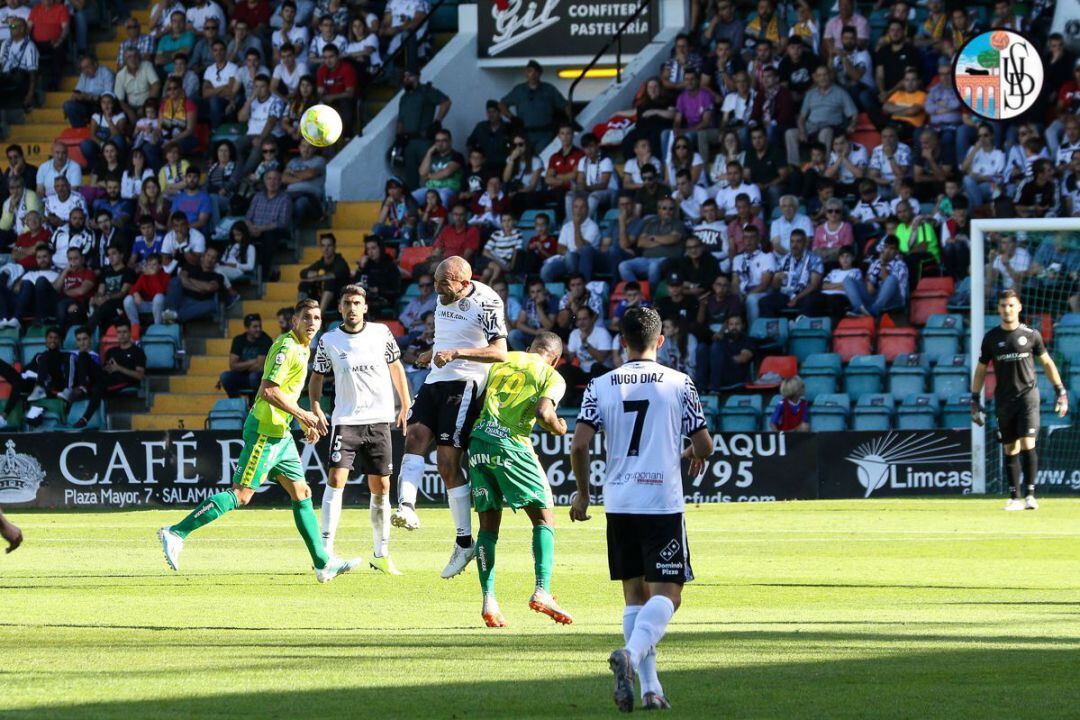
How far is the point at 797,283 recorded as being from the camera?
76.8ft

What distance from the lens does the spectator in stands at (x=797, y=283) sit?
23219 millimetres

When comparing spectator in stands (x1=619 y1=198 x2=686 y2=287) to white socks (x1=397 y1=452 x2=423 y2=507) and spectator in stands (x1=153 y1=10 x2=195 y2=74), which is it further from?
white socks (x1=397 y1=452 x2=423 y2=507)

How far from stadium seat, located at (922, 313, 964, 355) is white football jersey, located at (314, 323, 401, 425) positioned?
1020 cm

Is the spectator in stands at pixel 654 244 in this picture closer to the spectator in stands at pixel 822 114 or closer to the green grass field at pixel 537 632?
the spectator in stands at pixel 822 114

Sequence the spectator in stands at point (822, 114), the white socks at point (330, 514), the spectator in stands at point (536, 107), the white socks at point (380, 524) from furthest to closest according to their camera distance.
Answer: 1. the spectator in stands at point (536, 107)
2. the spectator in stands at point (822, 114)
3. the white socks at point (380, 524)
4. the white socks at point (330, 514)

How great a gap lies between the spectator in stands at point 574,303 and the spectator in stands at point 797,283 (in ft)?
7.04

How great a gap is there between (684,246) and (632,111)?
3.98 metres

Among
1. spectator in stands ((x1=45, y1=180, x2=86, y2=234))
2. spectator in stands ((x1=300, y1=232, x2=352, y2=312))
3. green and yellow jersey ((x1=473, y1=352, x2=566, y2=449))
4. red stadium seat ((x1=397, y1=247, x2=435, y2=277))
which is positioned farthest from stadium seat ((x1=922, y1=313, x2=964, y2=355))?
spectator in stands ((x1=45, y1=180, x2=86, y2=234))

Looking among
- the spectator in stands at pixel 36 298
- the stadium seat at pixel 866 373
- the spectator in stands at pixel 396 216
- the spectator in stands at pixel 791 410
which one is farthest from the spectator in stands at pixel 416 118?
the stadium seat at pixel 866 373

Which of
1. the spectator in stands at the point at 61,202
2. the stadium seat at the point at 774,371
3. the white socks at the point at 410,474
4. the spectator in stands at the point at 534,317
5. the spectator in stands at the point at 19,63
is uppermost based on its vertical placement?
the spectator in stands at the point at 19,63

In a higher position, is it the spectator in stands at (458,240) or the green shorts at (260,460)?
the spectator in stands at (458,240)

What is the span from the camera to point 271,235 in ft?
90.5

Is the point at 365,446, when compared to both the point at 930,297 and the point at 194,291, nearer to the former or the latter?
the point at 930,297

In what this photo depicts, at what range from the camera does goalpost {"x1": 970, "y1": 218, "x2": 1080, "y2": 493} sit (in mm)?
20938
